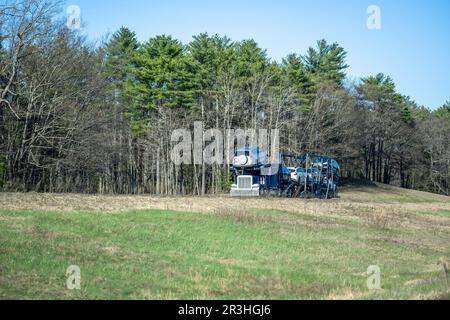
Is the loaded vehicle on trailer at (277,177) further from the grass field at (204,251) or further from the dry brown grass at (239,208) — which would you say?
the grass field at (204,251)

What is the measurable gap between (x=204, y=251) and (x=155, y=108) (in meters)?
38.9

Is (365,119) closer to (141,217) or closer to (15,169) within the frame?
(15,169)

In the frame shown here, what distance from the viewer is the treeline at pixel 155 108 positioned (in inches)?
1578

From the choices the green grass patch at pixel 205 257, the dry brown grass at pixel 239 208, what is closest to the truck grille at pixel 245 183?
the dry brown grass at pixel 239 208

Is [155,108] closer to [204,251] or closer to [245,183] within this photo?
[245,183]

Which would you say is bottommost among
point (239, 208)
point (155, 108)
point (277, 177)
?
point (239, 208)

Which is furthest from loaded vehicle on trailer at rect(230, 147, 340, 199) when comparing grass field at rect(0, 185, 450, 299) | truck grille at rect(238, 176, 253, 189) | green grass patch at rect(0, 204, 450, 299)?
green grass patch at rect(0, 204, 450, 299)

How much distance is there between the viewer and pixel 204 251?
55.5ft

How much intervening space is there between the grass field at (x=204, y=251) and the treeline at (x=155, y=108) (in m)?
16.2

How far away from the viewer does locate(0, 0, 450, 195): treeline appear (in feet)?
132

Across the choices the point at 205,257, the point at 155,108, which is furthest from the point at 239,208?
the point at 155,108

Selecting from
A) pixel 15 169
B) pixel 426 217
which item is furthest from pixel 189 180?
pixel 426 217

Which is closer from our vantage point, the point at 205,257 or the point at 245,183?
the point at 205,257

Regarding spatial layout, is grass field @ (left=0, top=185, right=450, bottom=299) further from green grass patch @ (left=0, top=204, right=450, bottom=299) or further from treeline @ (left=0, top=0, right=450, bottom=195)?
treeline @ (left=0, top=0, right=450, bottom=195)
